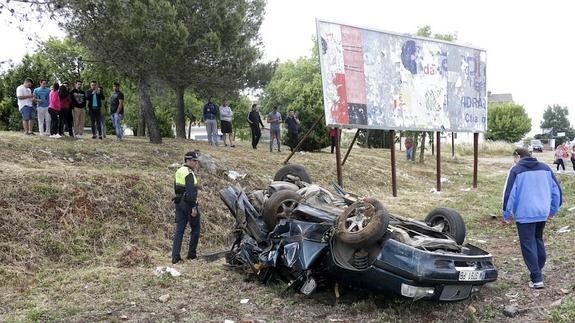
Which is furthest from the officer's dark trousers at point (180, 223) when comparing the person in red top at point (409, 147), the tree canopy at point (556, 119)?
the tree canopy at point (556, 119)

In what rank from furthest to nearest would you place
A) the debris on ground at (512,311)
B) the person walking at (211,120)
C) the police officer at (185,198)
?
1. the person walking at (211,120)
2. the police officer at (185,198)
3. the debris on ground at (512,311)

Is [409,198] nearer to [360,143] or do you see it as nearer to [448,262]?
[448,262]

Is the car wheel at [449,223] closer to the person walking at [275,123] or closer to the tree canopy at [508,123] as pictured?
the person walking at [275,123]

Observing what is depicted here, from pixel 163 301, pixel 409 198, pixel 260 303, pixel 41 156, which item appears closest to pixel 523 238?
pixel 260 303

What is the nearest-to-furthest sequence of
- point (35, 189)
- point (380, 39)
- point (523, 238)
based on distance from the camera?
point (523, 238)
point (35, 189)
point (380, 39)

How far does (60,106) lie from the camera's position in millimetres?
13555

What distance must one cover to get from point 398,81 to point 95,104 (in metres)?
7.87

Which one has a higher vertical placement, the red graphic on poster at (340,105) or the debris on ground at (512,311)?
the red graphic on poster at (340,105)

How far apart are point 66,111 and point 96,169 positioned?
4474 mm

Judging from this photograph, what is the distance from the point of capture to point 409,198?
13836 mm

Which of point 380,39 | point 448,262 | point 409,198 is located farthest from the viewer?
point 409,198

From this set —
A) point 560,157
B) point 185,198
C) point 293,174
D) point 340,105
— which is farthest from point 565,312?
point 560,157

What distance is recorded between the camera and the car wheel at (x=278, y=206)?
629 cm

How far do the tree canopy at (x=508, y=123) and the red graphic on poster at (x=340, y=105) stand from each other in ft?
183
